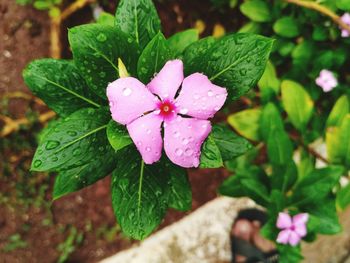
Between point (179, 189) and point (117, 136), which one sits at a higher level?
point (117, 136)

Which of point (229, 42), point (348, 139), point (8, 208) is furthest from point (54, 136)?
point (8, 208)

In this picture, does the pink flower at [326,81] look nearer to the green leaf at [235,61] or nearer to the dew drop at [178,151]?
the green leaf at [235,61]

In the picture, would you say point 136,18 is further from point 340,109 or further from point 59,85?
point 340,109

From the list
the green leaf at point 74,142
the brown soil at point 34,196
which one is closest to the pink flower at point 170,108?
the green leaf at point 74,142

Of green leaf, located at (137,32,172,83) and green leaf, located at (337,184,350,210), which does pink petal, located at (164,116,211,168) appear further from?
green leaf, located at (337,184,350,210)

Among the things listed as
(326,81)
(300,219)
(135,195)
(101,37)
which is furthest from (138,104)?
(326,81)

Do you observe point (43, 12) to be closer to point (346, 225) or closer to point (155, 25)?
point (155, 25)
